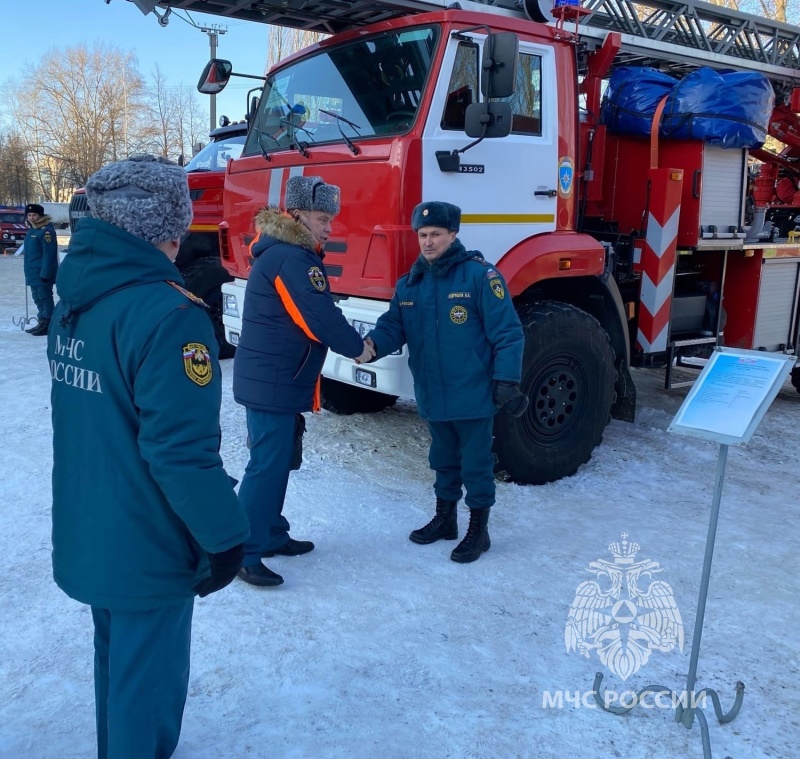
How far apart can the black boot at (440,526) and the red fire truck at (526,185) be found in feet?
2.15

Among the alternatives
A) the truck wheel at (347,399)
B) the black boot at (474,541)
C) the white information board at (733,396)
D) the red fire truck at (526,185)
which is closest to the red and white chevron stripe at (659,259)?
the red fire truck at (526,185)

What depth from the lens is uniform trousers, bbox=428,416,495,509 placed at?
11.8 ft

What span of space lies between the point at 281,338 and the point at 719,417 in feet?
5.91

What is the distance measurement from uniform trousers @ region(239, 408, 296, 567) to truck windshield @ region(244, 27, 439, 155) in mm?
1754

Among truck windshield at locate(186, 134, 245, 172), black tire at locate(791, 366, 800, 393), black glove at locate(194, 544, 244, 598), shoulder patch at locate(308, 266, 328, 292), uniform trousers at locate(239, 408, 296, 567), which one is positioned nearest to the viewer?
black glove at locate(194, 544, 244, 598)

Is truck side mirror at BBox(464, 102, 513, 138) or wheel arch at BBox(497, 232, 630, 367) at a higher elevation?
truck side mirror at BBox(464, 102, 513, 138)

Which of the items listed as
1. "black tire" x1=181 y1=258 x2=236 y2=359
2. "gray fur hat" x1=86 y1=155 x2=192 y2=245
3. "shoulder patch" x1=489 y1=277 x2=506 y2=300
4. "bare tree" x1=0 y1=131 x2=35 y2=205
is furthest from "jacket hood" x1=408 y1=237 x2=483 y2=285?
"bare tree" x1=0 y1=131 x2=35 y2=205

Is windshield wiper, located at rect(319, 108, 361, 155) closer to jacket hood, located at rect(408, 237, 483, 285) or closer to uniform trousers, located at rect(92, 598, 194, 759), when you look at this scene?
jacket hood, located at rect(408, 237, 483, 285)

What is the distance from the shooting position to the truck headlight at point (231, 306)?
4988 mm

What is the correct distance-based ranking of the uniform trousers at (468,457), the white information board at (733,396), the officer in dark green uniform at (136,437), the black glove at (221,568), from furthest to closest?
the uniform trousers at (468,457)
the white information board at (733,396)
the black glove at (221,568)
the officer in dark green uniform at (136,437)

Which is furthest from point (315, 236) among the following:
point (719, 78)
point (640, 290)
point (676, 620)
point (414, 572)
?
point (719, 78)

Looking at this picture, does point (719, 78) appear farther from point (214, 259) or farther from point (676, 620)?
point (214, 259)

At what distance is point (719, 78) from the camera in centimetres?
513

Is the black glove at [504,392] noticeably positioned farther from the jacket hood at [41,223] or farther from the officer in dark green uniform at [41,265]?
the jacket hood at [41,223]
